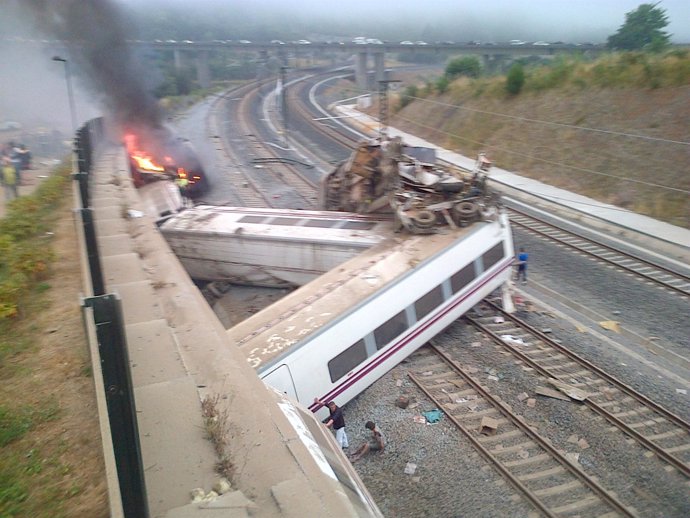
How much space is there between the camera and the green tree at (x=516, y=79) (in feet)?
120

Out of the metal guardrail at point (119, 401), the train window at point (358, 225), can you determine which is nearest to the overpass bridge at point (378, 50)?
the train window at point (358, 225)

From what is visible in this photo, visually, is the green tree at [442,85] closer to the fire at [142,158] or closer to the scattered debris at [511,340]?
the fire at [142,158]

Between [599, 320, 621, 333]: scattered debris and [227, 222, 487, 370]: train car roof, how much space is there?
3.95 meters

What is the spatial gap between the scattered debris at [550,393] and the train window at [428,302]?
2788 millimetres

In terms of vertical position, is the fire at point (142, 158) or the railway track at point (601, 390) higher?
the fire at point (142, 158)

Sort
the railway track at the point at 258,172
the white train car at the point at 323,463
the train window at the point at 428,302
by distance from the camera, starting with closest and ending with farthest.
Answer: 1. the white train car at the point at 323,463
2. the train window at the point at 428,302
3. the railway track at the point at 258,172

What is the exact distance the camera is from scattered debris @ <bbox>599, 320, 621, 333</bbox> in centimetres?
1404

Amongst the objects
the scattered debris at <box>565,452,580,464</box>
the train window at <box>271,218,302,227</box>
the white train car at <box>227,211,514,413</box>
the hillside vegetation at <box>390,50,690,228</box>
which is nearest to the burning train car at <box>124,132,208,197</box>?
the train window at <box>271,218,302,227</box>

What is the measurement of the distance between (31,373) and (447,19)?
490 ft

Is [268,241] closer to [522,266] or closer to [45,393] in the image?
[522,266]

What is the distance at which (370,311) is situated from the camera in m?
11.5

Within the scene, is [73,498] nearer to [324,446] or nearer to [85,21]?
[324,446]

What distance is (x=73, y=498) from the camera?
17.1 feet

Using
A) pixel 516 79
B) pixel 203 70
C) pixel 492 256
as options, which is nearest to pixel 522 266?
pixel 492 256
